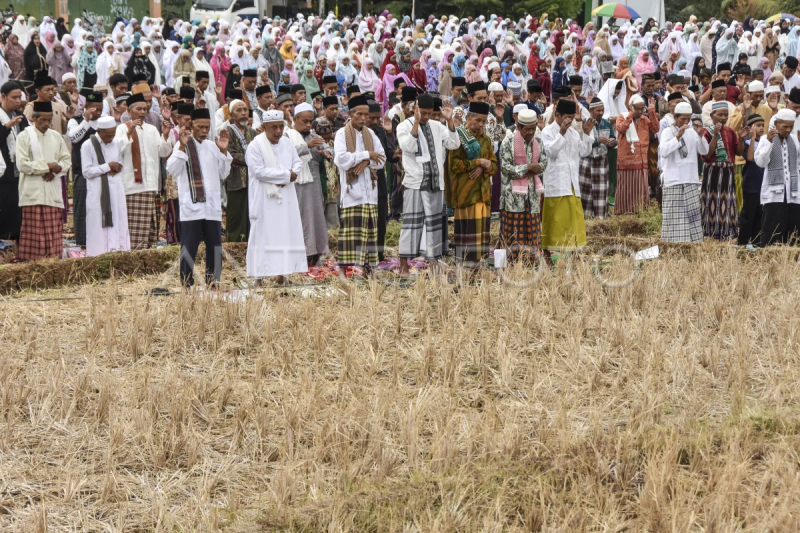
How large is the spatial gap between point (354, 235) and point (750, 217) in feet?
13.5

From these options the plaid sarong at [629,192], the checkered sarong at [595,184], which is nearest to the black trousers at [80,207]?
the checkered sarong at [595,184]

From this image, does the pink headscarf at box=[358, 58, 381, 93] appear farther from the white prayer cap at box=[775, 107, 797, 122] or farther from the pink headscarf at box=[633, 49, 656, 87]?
the white prayer cap at box=[775, 107, 797, 122]

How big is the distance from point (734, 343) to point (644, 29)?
2015 centimetres

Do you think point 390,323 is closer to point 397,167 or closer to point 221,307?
point 221,307

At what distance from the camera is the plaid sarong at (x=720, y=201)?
10.6 m


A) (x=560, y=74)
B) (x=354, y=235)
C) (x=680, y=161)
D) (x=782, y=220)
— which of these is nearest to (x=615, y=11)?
(x=560, y=74)

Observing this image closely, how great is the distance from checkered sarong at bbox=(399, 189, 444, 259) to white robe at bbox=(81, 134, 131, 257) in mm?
2681

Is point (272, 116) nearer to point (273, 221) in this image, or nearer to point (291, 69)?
point (273, 221)

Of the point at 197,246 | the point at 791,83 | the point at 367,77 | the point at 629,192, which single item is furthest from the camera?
the point at 367,77

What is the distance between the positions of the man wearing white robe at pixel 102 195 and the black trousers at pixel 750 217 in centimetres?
601

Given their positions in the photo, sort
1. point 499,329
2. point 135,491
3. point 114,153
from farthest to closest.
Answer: point 114,153 → point 499,329 → point 135,491

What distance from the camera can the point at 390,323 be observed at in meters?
6.99

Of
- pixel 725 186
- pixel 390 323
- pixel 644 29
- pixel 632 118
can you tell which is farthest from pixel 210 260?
pixel 644 29

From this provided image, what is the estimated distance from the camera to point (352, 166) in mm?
8867
